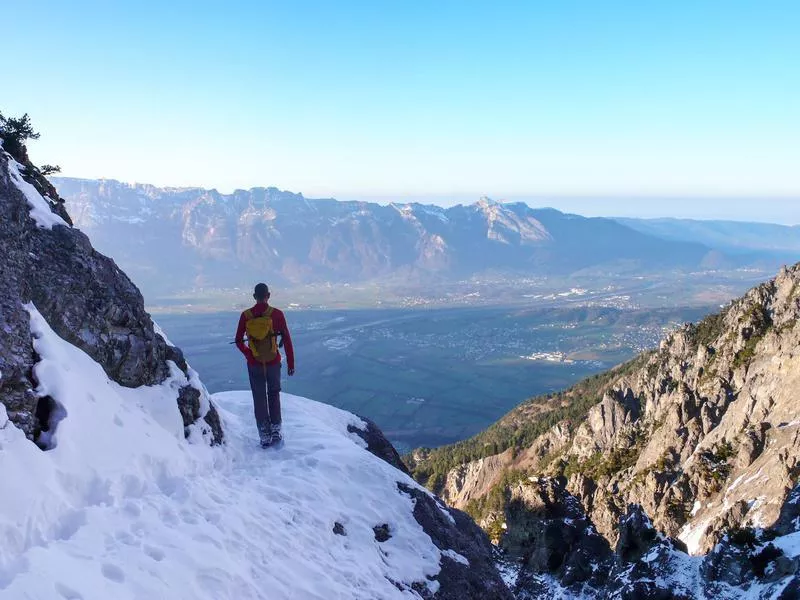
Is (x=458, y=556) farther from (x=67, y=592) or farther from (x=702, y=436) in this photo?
(x=702, y=436)

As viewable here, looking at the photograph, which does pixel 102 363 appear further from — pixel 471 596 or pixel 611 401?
pixel 611 401

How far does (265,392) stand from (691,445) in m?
38.8

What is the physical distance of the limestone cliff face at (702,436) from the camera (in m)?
29.4

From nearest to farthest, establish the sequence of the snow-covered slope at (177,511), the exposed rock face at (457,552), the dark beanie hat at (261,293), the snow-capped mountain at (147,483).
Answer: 1. the snow-covered slope at (177,511)
2. the snow-capped mountain at (147,483)
3. the exposed rock face at (457,552)
4. the dark beanie hat at (261,293)

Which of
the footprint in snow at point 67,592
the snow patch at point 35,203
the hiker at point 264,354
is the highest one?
the snow patch at point 35,203

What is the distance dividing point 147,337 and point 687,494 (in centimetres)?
3595

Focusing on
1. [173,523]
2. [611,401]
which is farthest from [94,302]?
[611,401]

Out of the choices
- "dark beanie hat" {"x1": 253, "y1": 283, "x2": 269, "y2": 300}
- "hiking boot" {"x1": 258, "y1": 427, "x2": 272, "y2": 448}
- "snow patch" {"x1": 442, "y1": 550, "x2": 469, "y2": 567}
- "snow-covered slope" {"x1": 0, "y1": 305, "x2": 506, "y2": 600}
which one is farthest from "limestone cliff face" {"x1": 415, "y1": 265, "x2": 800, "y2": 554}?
"dark beanie hat" {"x1": 253, "y1": 283, "x2": 269, "y2": 300}

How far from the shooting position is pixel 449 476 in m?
81.4

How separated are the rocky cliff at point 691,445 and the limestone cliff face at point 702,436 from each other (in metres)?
0.10

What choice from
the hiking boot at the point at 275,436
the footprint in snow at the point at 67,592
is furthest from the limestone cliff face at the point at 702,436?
the footprint in snow at the point at 67,592

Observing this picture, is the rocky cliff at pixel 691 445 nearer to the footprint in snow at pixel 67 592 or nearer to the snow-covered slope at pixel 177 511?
the snow-covered slope at pixel 177 511

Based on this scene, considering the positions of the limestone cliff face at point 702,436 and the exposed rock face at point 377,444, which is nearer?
the exposed rock face at point 377,444

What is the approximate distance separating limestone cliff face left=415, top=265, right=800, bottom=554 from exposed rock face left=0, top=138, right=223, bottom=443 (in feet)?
78.7
